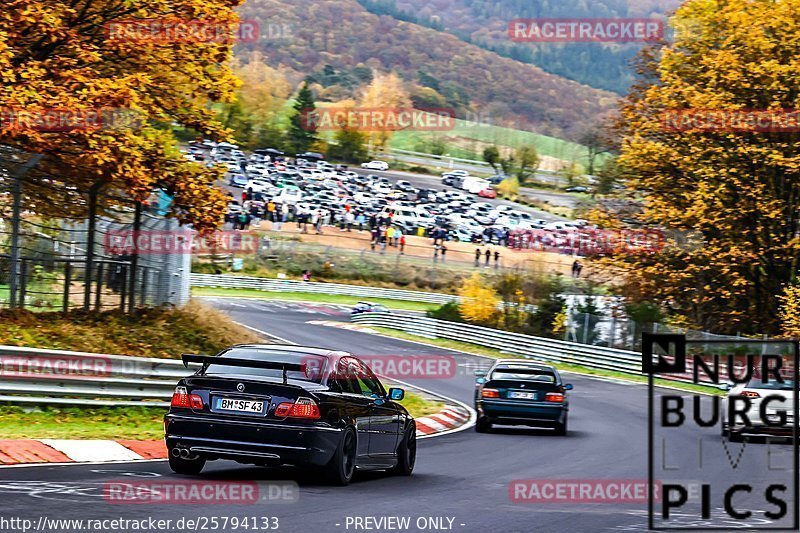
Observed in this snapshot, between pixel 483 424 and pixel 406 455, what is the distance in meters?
7.96

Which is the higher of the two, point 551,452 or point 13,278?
point 13,278

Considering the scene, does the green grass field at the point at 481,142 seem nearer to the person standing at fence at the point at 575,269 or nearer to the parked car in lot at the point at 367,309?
the person standing at fence at the point at 575,269

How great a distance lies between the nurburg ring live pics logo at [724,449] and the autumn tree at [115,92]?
948 cm

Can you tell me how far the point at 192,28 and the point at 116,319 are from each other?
17.7ft

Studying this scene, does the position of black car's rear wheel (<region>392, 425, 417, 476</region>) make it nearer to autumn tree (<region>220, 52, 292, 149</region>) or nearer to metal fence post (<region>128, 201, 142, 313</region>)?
metal fence post (<region>128, 201, 142, 313</region>)

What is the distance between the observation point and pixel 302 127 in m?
138

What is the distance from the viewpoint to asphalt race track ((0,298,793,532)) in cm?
933

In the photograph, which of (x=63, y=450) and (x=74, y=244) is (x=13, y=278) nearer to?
(x=74, y=244)

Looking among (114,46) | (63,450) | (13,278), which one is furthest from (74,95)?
(63,450)

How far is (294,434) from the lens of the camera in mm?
11164

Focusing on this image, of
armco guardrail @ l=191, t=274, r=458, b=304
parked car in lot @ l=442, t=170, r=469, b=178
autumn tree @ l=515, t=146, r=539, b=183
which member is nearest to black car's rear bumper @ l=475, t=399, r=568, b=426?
armco guardrail @ l=191, t=274, r=458, b=304

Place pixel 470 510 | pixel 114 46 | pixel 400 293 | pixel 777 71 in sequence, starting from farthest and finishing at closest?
pixel 400 293, pixel 777 71, pixel 114 46, pixel 470 510

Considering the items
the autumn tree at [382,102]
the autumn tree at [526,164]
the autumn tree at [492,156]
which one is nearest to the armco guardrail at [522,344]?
the autumn tree at [526,164]

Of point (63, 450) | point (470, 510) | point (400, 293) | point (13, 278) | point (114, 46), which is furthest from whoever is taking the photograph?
point (400, 293)
